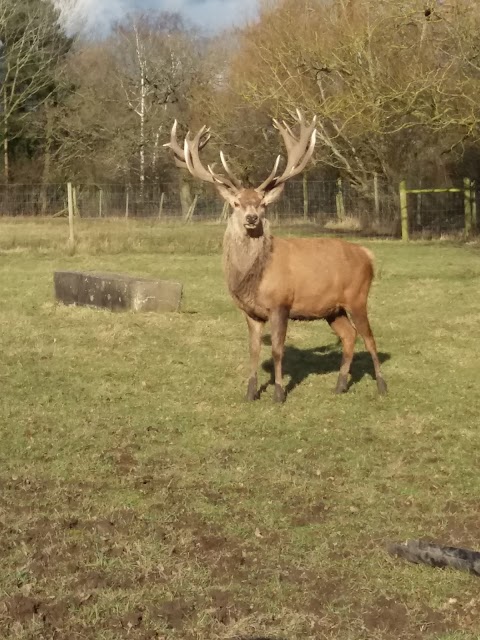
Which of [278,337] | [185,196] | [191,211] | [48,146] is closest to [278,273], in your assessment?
[278,337]

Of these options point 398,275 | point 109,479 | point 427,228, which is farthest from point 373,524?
point 427,228

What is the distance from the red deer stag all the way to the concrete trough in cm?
369

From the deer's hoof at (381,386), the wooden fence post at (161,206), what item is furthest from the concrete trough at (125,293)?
the wooden fence post at (161,206)

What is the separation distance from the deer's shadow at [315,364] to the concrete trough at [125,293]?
202 centimetres

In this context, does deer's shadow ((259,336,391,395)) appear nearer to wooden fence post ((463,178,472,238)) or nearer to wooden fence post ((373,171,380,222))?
wooden fence post ((463,178,472,238))

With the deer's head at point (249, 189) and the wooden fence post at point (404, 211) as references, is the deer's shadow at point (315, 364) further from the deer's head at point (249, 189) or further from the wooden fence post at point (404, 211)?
the wooden fence post at point (404, 211)

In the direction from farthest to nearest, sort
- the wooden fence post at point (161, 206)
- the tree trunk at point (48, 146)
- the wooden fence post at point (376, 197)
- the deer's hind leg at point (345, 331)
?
1. the tree trunk at point (48, 146)
2. the wooden fence post at point (161, 206)
3. the wooden fence post at point (376, 197)
4. the deer's hind leg at point (345, 331)

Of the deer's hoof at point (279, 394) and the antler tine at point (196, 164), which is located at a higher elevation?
the antler tine at point (196, 164)

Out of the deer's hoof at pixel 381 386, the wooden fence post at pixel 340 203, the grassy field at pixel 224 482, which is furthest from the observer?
the wooden fence post at pixel 340 203

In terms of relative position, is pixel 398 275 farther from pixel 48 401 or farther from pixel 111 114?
pixel 111 114

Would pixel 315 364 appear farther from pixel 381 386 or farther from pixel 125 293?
pixel 125 293

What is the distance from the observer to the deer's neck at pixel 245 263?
7.46 metres

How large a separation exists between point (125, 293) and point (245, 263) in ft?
14.5

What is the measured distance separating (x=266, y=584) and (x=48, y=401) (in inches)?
150
